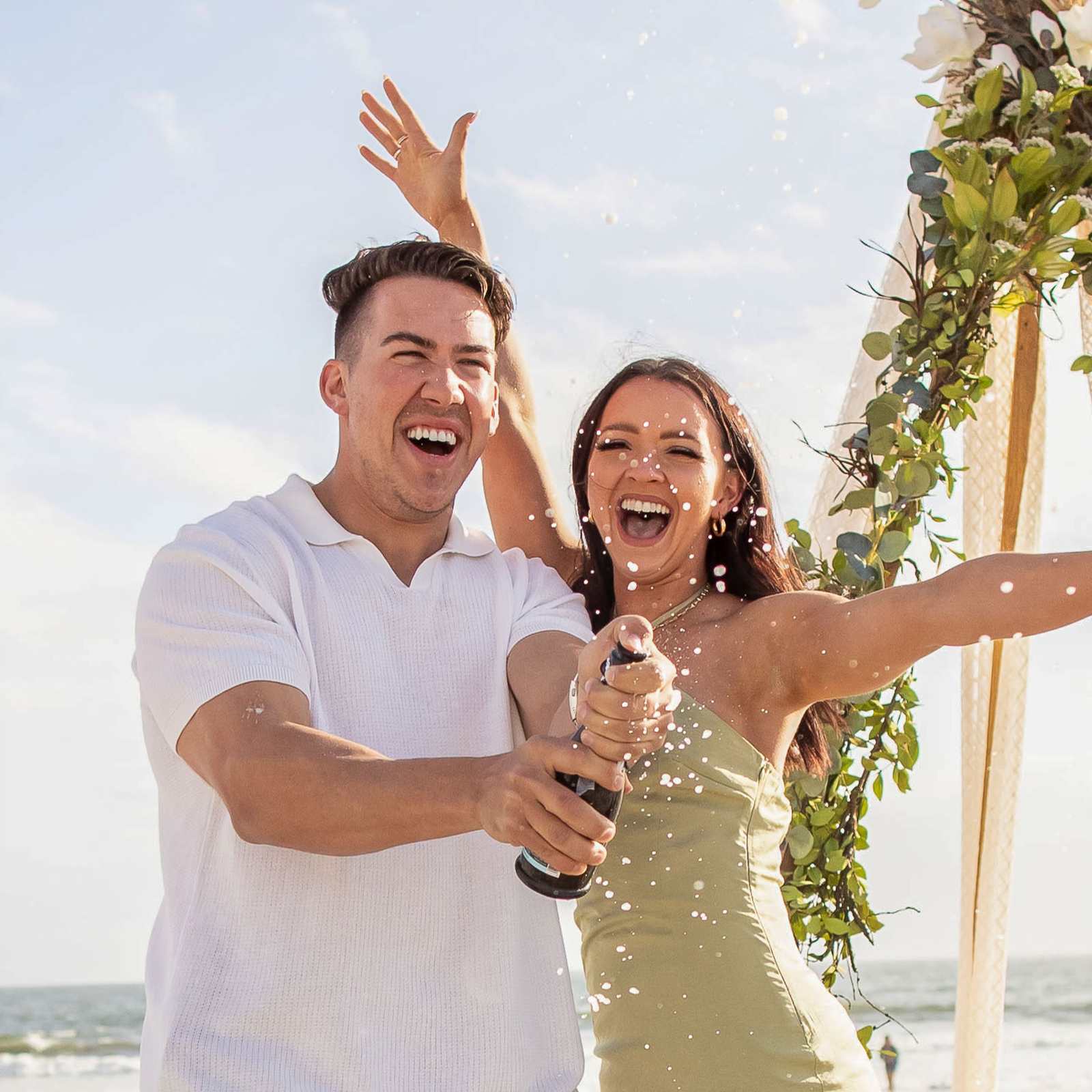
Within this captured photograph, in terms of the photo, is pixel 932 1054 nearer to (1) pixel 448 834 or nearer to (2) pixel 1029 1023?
(2) pixel 1029 1023

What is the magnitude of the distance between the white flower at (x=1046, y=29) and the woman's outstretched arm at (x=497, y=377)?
132cm

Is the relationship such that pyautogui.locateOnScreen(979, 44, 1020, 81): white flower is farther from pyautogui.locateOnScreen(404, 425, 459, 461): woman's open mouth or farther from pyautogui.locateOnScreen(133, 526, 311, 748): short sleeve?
pyautogui.locateOnScreen(133, 526, 311, 748): short sleeve

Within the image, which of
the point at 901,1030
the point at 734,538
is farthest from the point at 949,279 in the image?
the point at 901,1030

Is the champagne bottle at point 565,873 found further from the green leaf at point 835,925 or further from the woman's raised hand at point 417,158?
the woman's raised hand at point 417,158

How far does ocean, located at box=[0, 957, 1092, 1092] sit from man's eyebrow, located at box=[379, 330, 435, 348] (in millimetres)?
9992

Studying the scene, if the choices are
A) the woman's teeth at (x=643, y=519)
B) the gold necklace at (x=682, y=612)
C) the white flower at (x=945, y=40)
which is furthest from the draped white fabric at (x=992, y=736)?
the woman's teeth at (x=643, y=519)

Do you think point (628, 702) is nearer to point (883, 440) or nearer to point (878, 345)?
point (883, 440)

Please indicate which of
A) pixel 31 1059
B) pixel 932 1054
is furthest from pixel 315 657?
pixel 31 1059

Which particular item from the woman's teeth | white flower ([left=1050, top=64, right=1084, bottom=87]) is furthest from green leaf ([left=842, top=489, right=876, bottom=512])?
white flower ([left=1050, top=64, right=1084, bottom=87])

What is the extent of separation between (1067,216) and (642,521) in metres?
1.09

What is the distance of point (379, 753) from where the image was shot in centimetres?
195

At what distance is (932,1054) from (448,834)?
572 inches

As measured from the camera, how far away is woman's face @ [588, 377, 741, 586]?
107 inches

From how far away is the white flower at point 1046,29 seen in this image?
9.34ft
